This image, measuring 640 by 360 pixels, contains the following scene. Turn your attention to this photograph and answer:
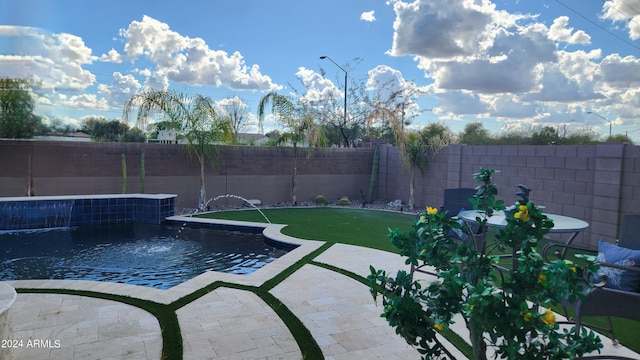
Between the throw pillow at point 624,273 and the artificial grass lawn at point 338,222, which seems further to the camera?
the artificial grass lawn at point 338,222

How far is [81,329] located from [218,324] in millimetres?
1216

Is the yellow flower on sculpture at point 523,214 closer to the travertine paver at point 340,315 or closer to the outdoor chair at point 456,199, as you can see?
the travertine paver at point 340,315

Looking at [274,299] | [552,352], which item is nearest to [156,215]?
[274,299]

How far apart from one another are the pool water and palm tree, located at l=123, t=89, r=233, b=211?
294 cm

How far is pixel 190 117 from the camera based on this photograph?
11.1 m

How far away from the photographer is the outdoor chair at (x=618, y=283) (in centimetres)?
302

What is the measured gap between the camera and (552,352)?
182cm

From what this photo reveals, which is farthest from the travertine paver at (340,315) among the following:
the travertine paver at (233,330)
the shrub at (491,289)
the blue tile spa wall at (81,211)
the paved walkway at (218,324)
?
the blue tile spa wall at (81,211)

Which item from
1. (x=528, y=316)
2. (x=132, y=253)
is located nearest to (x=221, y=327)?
(x=528, y=316)

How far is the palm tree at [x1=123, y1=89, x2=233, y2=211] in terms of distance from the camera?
35.4 ft

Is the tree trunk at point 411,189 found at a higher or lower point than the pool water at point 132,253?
higher

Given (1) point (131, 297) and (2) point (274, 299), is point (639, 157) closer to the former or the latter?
(2) point (274, 299)

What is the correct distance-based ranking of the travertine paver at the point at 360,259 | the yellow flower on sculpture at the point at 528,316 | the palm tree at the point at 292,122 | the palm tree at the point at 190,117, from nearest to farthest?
the yellow flower on sculpture at the point at 528,316
the travertine paver at the point at 360,259
the palm tree at the point at 190,117
the palm tree at the point at 292,122

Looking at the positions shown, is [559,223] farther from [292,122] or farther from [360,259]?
[292,122]
